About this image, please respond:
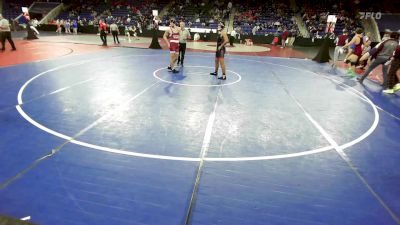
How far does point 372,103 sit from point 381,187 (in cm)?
497

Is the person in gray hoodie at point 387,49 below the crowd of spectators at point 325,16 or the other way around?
below

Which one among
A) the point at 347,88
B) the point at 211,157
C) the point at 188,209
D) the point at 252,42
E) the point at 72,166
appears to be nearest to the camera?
the point at 188,209

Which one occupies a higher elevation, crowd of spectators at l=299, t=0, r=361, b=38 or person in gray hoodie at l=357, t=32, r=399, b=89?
crowd of spectators at l=299, t=0, r=361, b=38

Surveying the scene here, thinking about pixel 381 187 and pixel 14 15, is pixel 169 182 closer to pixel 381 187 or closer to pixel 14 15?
pixel 381 187

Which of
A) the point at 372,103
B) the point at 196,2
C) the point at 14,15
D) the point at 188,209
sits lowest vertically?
the point at 188,209

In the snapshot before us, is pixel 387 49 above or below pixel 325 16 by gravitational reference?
below

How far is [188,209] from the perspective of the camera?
3447mm

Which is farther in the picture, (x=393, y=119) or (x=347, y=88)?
(x=347, y=88)

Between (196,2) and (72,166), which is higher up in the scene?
(196,2)

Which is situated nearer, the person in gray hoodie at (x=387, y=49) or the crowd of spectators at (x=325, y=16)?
the person in gray hoodie at (x=387, y=49)

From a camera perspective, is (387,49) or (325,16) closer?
(387,49)

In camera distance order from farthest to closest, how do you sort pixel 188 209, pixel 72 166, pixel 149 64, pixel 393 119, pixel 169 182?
pixel 149 64
pixel 393 119
pixel 72 166
pixel 169 182
pixel 188 209

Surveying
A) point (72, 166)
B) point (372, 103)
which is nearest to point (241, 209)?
point (72, 166)

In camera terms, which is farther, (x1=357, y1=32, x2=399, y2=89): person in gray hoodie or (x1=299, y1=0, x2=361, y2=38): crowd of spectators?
(x1=299, y1=0, x2=361, y2=38): crowd of spectators
